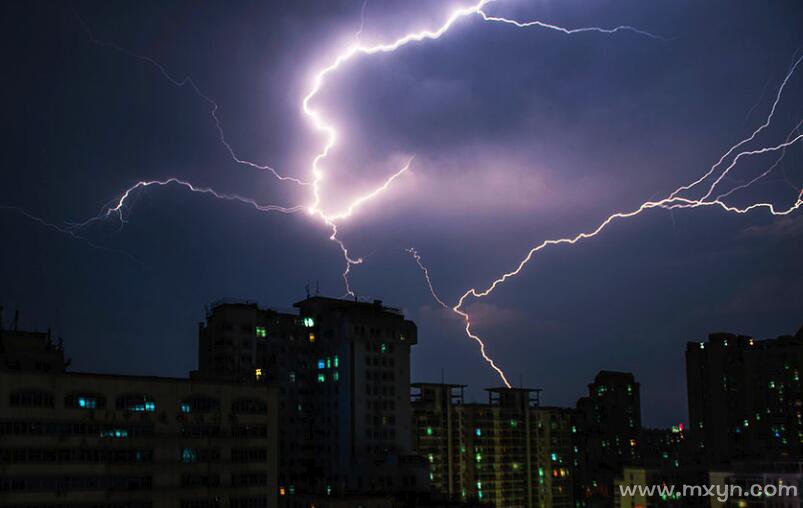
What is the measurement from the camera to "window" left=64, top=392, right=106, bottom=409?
48031 millimetres

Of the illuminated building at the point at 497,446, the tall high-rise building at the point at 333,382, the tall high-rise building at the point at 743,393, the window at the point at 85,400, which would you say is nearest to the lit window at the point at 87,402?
the window at the point at 85,400

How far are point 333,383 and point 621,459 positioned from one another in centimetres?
7438

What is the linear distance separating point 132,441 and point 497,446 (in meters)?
66.1

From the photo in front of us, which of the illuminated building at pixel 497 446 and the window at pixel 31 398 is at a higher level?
the window at pixel 31 398

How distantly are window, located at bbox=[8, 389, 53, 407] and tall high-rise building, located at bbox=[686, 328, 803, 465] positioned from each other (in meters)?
82.4

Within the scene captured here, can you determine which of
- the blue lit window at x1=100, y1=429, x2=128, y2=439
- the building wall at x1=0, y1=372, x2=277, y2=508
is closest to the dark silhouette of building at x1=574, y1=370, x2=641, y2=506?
the building wall at x1=0, y1=372, x2=277, y2=508

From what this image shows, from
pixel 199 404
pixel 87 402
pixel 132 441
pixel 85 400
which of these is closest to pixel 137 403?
pixel 132 441

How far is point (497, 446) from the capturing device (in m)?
108

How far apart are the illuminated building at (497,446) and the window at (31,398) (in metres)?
57.2

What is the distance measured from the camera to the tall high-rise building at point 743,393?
365ft

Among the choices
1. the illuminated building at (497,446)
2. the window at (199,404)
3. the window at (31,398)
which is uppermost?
the window at (31,398)

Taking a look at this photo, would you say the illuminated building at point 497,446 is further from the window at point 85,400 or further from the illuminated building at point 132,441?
the window at point 85,400

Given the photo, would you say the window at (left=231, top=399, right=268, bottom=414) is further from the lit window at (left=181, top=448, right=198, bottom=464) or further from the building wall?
the lit window at (left=181, top=448, right=198, bottom=464)

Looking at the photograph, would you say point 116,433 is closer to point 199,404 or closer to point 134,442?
point 134,442
